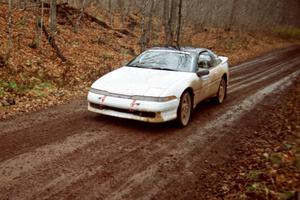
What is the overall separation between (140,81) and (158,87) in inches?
18.9

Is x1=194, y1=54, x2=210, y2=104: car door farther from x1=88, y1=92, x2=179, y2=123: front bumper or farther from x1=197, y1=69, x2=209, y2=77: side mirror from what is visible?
x1=88, y1=92, x2=179, y2=123: front bumper

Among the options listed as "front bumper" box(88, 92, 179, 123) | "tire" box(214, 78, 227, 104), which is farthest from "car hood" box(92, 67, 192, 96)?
"tire" box(214, 78, 227, 104)

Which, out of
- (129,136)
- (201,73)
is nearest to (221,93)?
(201,73)

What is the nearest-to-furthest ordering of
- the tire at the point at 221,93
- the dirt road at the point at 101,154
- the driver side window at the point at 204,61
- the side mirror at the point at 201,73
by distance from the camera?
the dirt road at the point at 101,154 < the side mirror at the point at 201,73 < the driver side window at the point at 204,61 < the tire at the point at 221,93

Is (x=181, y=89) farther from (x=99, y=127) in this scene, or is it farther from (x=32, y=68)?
(x=32, y=68)

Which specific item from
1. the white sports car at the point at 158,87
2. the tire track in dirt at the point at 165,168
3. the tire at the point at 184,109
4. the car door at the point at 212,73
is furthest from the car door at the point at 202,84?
the tire track in dirt at the point at 165,168

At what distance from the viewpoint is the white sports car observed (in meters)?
6.38

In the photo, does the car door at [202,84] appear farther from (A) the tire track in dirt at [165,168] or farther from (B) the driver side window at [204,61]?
(A) the tire track in dirt at [165,168]

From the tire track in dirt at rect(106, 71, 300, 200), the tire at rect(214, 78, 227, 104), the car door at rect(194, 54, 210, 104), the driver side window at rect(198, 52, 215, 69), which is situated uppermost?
the driver side window at rect(198, 52, 215, 69)

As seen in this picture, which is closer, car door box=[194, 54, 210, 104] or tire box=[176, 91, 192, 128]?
tire box=[176, 91, 192, 128]

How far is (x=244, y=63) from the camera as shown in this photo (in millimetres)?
18656

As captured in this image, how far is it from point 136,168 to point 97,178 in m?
0.67

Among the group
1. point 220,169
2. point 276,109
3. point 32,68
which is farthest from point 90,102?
point 276,109

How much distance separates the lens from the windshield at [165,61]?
759cm
